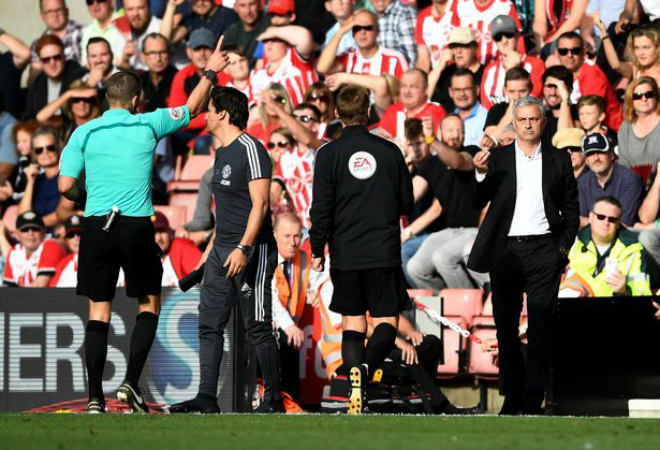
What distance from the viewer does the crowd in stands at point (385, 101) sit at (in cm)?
1267

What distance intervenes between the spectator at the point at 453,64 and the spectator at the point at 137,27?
159 inches

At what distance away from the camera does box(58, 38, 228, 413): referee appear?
8914 millimetres

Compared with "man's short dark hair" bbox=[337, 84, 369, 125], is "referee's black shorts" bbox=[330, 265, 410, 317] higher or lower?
lower

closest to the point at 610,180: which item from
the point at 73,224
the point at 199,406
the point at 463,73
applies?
the point at 463,73

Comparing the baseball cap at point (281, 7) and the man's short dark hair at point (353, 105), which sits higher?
the baseball cap at point (281, 7)

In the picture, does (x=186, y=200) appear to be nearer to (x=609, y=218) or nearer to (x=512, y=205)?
(x=609, y=218)

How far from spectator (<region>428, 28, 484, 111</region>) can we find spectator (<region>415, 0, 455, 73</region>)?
26cm

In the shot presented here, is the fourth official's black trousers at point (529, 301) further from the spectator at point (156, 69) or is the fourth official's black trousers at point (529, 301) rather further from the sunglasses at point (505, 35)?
the spectator at point (156, 69)

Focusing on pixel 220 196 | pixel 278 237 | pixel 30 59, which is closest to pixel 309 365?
pixel 278 237

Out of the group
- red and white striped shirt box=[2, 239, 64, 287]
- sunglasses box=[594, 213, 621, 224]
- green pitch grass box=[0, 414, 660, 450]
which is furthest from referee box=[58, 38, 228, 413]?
red and white striped shirt box=[2, 239, 64, 287]

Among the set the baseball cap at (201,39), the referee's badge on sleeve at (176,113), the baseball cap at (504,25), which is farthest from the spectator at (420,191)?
the referee's badge on sleeve at (176,113)

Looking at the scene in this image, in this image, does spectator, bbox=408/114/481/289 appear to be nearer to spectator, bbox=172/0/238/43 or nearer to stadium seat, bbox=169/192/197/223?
stadium seat, bbox=169/192/197/223

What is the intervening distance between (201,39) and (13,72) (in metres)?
3.67

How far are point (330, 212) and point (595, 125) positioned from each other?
4865mm
